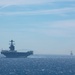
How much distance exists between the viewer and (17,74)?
100 metres

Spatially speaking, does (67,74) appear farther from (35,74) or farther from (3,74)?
(3,74)

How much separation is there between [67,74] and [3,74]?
1492 centimetres

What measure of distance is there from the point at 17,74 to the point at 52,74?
8.22 metres

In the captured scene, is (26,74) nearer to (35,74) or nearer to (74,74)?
(35,74)

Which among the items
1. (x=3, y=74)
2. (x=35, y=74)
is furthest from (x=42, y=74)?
(x=3, y=74)

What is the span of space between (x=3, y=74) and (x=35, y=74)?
24.4ft

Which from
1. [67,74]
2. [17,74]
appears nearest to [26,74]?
[17,74]

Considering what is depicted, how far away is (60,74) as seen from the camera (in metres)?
100

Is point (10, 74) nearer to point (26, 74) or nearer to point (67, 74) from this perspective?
point (26, 74)

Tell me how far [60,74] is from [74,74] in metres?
3.26

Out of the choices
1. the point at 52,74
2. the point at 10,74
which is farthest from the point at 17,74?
the point at 52,74

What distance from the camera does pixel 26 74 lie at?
329ft

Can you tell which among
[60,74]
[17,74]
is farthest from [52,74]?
[17,74]

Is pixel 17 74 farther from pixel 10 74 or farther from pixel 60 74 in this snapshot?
pixel 60 74
